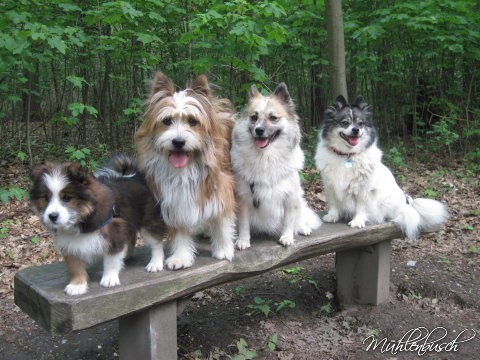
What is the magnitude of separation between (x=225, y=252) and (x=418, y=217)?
218cm

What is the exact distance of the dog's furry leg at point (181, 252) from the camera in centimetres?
293

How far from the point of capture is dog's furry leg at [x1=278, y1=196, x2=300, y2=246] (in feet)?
11.2

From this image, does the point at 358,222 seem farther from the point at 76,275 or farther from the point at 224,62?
the point at 224,62

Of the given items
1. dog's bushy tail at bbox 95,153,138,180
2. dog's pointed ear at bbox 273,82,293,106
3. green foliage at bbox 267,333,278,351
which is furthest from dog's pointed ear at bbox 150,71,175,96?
green foliage at bbox 267,333,278,351

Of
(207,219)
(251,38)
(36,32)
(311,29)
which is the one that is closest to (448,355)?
(207,219)

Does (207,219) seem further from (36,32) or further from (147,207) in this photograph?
(36,32)

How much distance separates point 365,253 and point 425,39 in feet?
19.5

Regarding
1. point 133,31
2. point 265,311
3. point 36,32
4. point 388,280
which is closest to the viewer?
point 265,311

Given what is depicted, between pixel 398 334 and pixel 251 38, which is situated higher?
pixel 251 38

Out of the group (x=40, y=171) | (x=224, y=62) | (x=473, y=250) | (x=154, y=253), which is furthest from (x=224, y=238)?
(x=224, y=62)

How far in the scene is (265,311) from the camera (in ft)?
13.4

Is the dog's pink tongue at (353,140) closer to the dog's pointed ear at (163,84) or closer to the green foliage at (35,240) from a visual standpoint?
the dog's pointed ear at (163,84)

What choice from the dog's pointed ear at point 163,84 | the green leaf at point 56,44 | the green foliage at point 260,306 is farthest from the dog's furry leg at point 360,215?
the green leaf at point 56,44

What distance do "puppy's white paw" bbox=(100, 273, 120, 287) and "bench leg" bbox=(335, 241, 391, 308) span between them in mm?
2623
